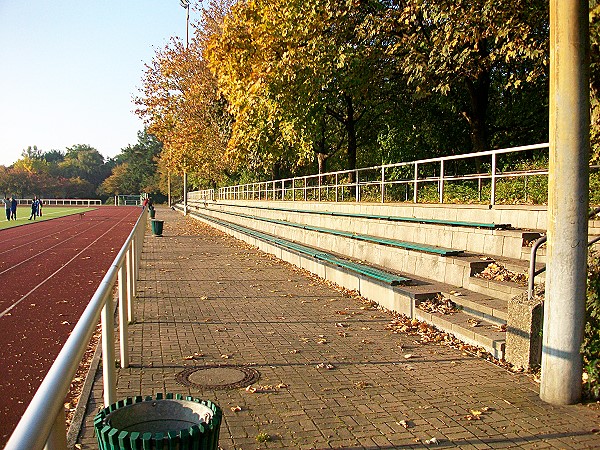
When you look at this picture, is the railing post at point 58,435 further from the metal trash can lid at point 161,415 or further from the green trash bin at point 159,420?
the metal trash can lid at point 161,415

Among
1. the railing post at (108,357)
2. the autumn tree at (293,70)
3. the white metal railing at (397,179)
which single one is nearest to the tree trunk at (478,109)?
the white metal railing at (397,179)

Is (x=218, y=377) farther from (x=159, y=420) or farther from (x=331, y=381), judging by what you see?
(x=159, y=420)

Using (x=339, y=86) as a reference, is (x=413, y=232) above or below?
below

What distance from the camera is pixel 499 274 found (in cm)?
825

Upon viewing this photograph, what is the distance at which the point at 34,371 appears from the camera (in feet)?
22.1

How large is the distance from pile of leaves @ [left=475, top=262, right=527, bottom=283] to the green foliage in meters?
2.68

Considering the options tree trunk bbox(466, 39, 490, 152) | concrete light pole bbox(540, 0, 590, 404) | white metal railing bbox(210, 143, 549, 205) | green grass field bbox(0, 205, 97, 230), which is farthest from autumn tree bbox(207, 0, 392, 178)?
green grass field bbox(0, 205, 97, 230)

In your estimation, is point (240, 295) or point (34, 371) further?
point (240, 295)

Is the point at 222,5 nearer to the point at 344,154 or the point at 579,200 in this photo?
the point at 344,154

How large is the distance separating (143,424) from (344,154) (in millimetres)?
30154

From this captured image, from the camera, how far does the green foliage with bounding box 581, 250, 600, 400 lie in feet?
16.1

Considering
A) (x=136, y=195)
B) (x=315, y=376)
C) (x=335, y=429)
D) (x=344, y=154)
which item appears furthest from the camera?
(x=136, y=195)

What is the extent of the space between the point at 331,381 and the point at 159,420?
325 cm

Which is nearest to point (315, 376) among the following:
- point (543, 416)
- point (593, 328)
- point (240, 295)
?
point (543, 416)
